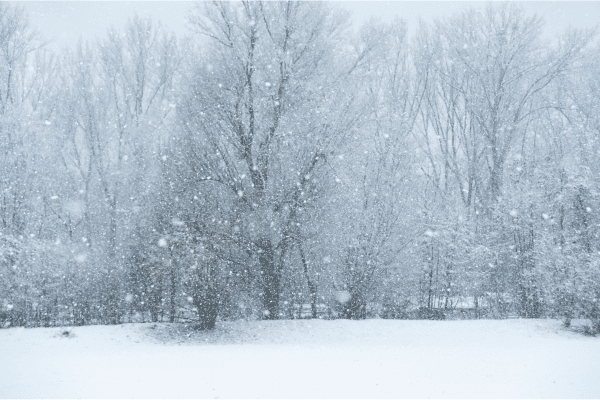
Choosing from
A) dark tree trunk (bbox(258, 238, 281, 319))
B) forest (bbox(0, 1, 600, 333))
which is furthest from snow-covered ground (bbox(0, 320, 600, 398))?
forest (bbox(0, 1, 600, 333))

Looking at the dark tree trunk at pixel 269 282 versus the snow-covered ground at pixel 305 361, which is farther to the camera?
the dark tree trunk at pixel 269 282

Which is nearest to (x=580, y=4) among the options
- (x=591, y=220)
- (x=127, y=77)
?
(x=591, y=220)

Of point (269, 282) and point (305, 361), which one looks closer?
point (305, 361)

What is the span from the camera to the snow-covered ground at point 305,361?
6.29m

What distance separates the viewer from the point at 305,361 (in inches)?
315

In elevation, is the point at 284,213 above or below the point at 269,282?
above

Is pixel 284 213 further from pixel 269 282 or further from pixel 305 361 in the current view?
pixel 305 361

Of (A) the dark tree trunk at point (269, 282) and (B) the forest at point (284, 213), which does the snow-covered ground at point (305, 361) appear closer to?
(A) the dark tree trunk at point (269, 282)

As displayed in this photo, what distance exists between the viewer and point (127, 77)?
69.6ft

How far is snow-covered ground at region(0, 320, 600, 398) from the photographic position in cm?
629

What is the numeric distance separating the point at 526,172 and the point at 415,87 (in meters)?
8.58

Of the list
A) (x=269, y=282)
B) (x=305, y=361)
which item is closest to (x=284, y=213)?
(x=269, y=282)

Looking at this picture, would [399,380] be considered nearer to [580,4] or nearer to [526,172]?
[526,172]

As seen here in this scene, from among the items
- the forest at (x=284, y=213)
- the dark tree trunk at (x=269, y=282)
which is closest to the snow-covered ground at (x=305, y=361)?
the dark tree trunk at (x=269, y=282)
